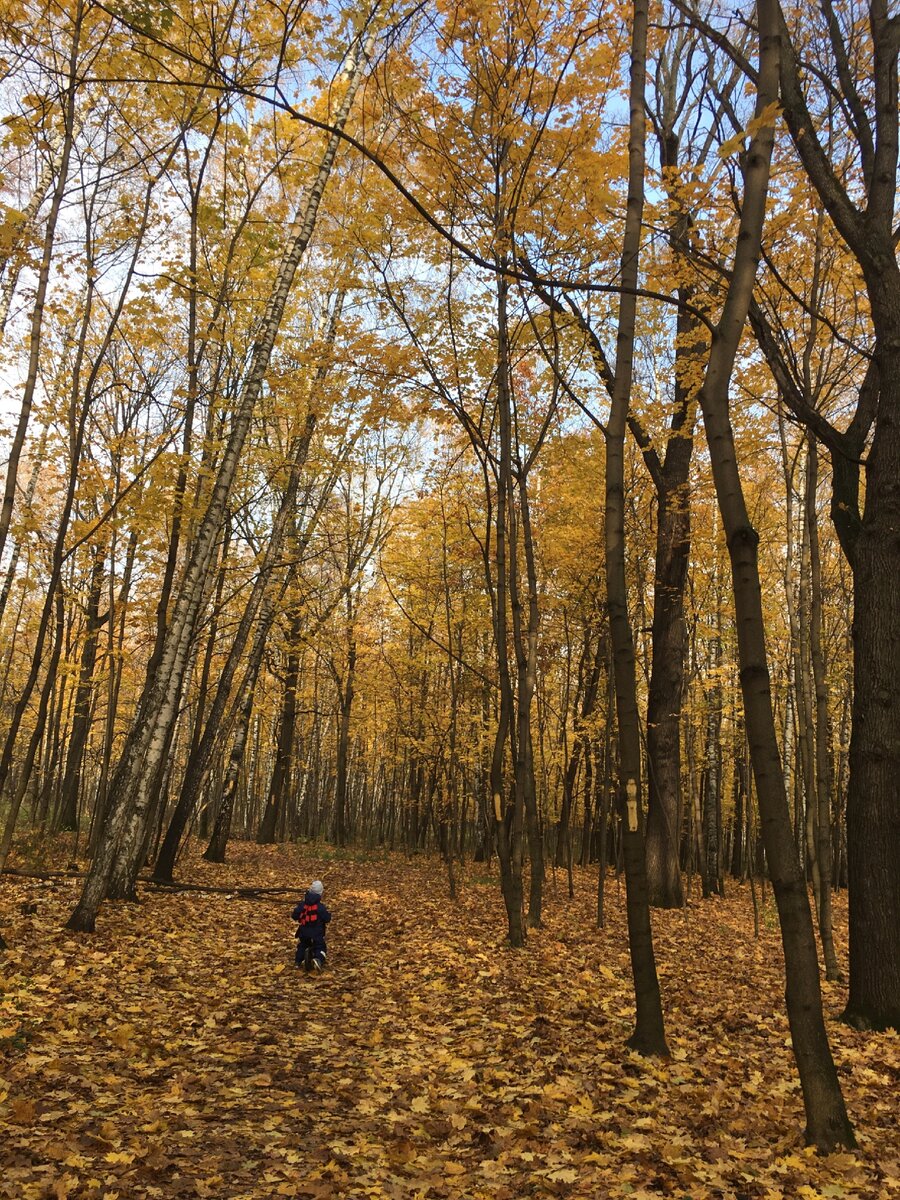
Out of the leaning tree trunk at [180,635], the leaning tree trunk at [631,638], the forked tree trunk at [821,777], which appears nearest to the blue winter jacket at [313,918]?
the leaning tree trunk at [180,635]

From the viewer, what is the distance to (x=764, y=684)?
3793 millimetres

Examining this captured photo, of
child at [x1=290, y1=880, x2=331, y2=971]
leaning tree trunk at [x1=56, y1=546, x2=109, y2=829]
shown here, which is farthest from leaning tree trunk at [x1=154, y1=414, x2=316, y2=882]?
leaning tree trunk at [x1=56, y1=546, x2=109, y2=829]

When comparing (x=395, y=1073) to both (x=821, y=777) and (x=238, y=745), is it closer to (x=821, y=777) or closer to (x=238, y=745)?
(x=821, y=777)

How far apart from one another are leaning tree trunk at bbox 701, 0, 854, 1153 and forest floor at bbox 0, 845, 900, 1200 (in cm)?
36

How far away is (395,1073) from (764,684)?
142 inches

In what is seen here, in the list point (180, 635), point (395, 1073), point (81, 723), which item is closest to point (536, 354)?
point (180, 635)

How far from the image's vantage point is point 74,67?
6.32 meters

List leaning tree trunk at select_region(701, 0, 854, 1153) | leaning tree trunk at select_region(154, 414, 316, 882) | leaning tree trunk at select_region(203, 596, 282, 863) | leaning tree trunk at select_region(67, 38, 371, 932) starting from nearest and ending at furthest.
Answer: leaning tree trunk at select_region(701, 0, 854, 1153) < leaning tree trunk at select_region(67, 38, 371, 932) < leaning tree trunk at select_region(154, 414, 316, 882) < leaning tree trunk at select_region(203, 596, 282, 863)

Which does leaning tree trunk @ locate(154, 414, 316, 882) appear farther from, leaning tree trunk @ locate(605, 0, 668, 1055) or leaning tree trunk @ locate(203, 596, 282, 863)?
leaning tree trunk @ locate(605, 0, 668, 1055)

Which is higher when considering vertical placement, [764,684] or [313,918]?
[764,684]

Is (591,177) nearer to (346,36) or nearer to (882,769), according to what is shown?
(346,36)

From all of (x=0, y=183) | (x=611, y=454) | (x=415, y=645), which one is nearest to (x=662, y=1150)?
(x=611, y=454)

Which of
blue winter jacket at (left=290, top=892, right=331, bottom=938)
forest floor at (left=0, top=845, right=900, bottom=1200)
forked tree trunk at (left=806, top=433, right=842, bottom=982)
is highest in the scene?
forked tree trunk at (left=806, top=433, right=842, bottom=982)

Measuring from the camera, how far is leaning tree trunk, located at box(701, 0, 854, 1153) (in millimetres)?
3590
